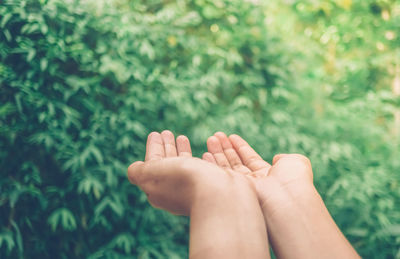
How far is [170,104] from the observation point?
5.95ft

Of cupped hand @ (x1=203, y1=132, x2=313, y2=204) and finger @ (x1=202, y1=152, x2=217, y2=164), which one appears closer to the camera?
cupped hand @ (x1=203, y1=132, x2=313, y2=204)

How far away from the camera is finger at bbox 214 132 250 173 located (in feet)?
3.82

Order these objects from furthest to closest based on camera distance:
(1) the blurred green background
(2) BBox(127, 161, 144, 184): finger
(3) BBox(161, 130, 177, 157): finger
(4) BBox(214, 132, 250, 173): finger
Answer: (1) the blurred green background < (4) BBox(214, 132, 250, 173): finger < (3) BBox(161, 130, 177, 157): finger < (2) BBox(127, 161, 144, 184): finger

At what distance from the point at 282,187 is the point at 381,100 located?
1939 millimetres

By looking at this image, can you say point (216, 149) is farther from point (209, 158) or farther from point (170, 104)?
point (170, 104)

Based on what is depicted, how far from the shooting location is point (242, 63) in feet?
7.16

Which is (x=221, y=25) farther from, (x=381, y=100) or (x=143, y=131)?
(x=381, y=100)

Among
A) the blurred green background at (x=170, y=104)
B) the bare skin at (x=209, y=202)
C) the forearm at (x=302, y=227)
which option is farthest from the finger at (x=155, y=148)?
the blurred green background at (x=170, y=104)

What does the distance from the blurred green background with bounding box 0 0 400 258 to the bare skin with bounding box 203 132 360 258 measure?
86cm

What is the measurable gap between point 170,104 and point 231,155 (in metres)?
0.73

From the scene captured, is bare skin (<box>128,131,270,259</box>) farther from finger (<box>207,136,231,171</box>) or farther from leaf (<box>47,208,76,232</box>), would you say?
leaf (<box>47,208,76,232</box>)

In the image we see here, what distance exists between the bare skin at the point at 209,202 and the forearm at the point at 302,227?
0.07 meters

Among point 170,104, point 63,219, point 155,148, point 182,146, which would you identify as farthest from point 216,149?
point 63,219

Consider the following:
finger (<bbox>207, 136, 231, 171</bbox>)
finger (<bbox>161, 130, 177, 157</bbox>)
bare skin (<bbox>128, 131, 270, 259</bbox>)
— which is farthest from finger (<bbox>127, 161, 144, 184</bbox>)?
finger (<bbox>207, 136, 231, 171</bbox>)
